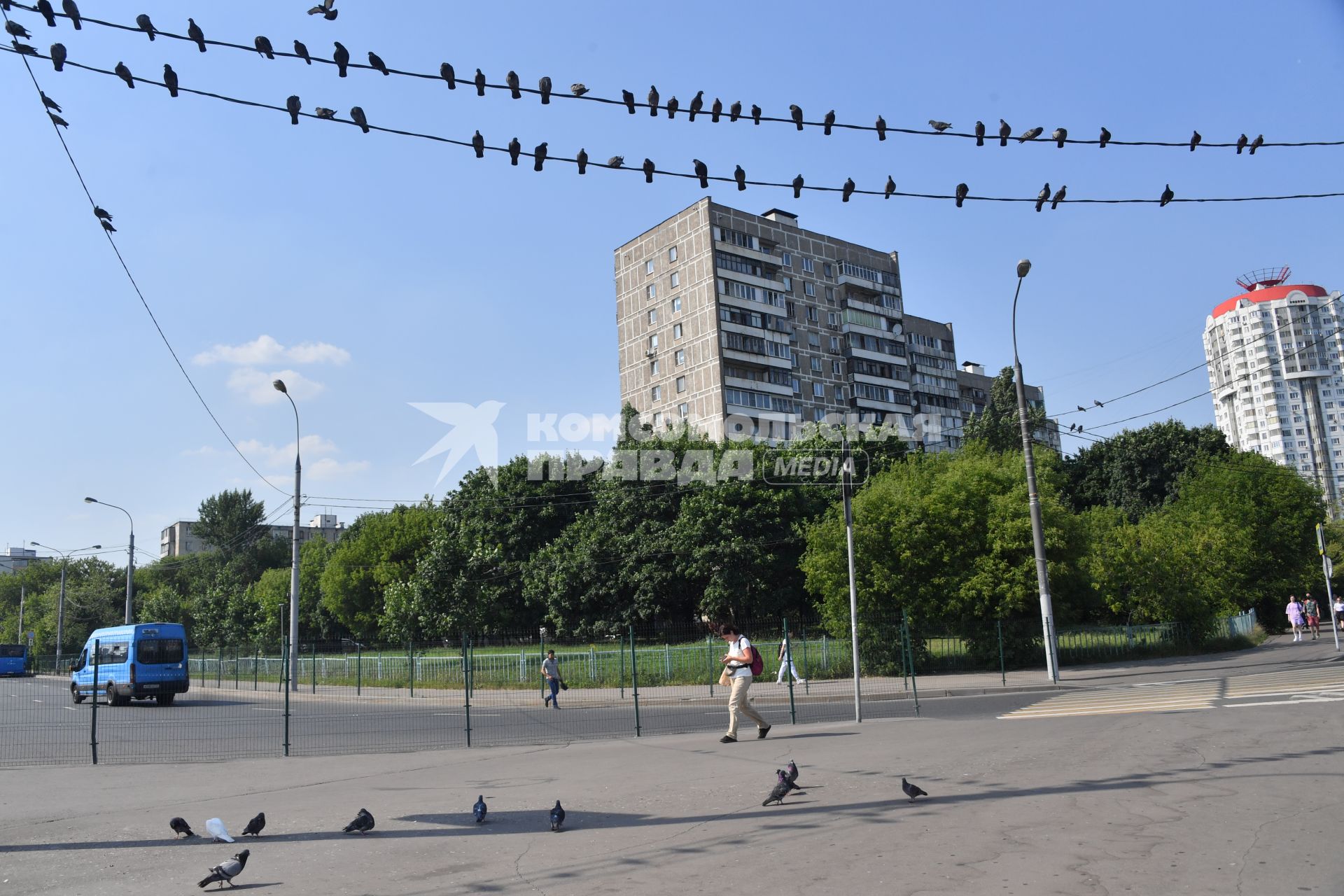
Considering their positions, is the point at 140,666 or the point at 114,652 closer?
the point at 140,666

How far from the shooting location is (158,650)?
30.3 metres

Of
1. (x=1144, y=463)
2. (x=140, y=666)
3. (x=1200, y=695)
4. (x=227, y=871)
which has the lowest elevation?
(x=1200, y=695)

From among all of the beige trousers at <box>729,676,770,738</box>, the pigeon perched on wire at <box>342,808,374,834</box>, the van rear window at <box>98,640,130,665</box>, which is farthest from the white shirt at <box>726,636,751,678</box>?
the van rear window at <box>98,640,130,665</box>

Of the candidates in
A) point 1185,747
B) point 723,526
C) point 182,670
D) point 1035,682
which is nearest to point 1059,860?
point 1185,747

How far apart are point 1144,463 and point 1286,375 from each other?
444ft

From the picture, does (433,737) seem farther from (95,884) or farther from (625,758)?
(95,884)

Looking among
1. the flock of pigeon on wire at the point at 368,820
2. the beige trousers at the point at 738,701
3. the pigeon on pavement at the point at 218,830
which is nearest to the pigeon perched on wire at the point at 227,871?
the flock of pigeon on wire at the point at 368,820

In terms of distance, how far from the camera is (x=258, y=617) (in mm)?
75625

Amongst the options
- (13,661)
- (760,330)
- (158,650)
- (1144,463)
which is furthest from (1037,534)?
(13,661)

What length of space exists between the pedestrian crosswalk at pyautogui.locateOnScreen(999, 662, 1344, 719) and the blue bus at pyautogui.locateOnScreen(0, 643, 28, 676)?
63.3m

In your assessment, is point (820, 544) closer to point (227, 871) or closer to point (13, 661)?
point (227, 871)

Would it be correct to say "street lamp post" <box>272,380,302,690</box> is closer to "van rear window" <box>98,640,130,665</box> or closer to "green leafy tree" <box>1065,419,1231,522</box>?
"van rear window" <box>98,640,130,665</box>

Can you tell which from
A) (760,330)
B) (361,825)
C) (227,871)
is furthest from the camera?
(760,330)

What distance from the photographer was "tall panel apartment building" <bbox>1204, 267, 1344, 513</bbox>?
6531 inches
